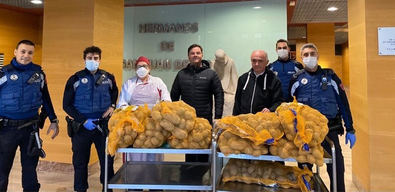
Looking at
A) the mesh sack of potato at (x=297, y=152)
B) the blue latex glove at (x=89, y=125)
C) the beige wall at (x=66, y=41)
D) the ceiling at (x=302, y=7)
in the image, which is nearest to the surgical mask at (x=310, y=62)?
the mesh sack of potato at (x=297, y=152)

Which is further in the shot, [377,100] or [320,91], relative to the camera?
[377,100]

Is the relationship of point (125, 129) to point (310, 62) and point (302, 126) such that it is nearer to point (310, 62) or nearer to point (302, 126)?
point (302, 126)

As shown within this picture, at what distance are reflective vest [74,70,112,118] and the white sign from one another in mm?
2829

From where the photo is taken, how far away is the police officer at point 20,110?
7.74 feet

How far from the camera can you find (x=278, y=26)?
482cm

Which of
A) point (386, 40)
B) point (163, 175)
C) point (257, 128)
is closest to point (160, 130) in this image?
Answer: point (163, 175)

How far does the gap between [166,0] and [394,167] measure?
4.27 meters

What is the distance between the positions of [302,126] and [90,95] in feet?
6.45

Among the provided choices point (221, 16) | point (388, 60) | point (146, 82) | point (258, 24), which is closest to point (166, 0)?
point (221, 16)

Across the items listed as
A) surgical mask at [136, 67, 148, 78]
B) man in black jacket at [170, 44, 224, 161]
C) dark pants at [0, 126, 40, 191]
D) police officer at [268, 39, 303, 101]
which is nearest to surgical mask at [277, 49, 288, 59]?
police officer at [268, 39, 303, 101]

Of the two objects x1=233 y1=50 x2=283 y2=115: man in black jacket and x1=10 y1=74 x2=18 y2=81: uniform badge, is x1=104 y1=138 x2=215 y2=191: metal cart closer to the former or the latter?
x1=233 y1=50 x2=283 y2=115: man in black jacket

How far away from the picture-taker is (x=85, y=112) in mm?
2588

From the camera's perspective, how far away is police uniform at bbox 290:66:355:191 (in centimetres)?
237

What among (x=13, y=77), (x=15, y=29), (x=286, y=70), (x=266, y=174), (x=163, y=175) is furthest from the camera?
(x=15, y=29)
